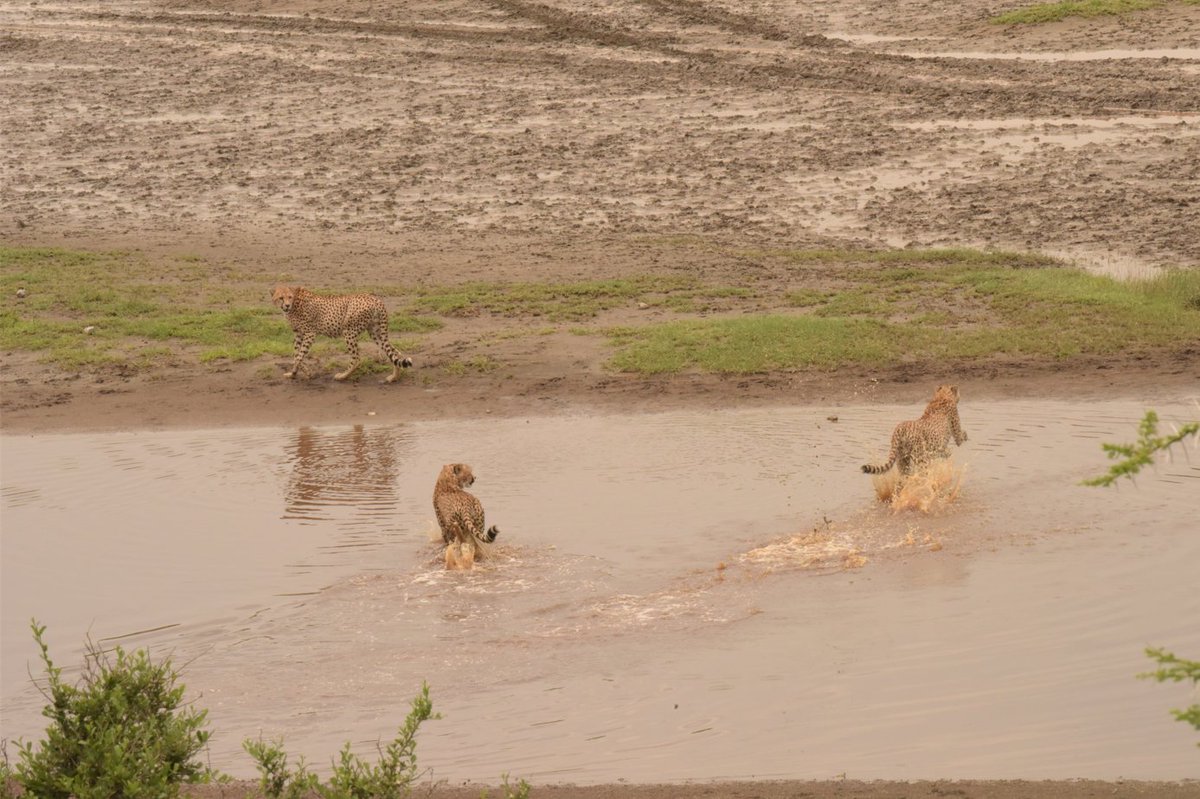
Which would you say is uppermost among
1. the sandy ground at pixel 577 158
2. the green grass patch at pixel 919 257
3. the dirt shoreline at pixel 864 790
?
the sandy ground at pixel 577 158

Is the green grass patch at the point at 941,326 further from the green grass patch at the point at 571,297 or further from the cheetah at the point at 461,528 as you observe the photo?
the cheetah at the point at 461,528

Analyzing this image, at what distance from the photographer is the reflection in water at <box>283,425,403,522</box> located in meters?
13.8

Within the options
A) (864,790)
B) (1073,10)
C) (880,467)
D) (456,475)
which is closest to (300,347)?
(456,475)

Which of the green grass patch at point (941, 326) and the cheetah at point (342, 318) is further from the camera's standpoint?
the green grass patch at point (941, 326)

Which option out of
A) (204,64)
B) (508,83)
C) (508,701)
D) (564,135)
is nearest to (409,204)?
(564,135)

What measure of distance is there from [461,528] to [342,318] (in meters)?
5.90

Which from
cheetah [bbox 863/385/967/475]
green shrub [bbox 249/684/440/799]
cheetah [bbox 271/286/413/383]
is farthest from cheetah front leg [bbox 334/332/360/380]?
green shrub [bbox 249/684/440/799]

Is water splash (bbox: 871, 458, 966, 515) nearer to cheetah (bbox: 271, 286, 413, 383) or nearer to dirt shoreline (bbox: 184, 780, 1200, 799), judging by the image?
dirt shoreline (bbox: 184, 780, 1200, 799)

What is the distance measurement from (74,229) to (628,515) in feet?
45.8

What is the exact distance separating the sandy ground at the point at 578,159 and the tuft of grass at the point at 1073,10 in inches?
16.7

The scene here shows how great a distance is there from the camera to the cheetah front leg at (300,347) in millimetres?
17766

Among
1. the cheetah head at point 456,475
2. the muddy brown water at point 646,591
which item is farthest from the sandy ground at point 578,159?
the cheetah head at point 456,475

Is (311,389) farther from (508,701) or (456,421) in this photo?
(508,701)

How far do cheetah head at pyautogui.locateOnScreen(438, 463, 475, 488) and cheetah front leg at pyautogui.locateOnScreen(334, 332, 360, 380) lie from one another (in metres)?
5.18
